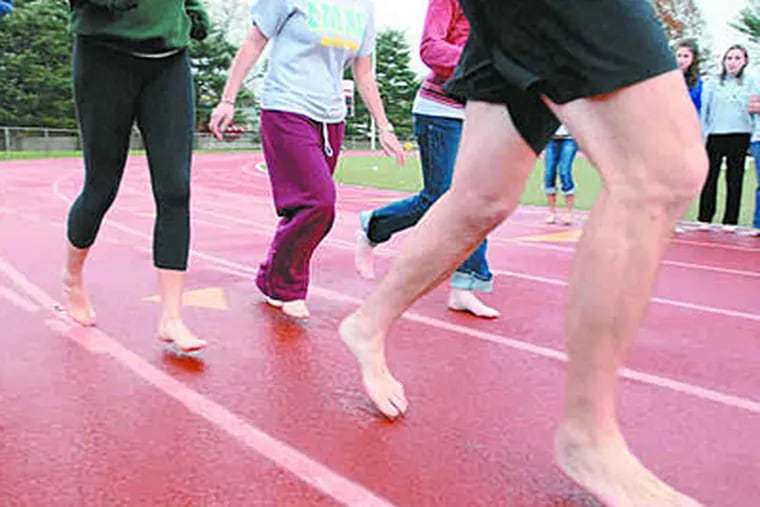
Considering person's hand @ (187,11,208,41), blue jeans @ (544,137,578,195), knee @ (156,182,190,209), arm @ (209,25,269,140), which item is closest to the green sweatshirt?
person's hand @ (187,11,208,41)

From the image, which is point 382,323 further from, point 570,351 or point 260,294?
point 260,294

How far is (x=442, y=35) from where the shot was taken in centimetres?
380

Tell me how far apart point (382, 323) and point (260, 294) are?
2.03 m

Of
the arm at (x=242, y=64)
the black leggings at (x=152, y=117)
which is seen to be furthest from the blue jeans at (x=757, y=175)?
the black leggings at (x=152, y=117)

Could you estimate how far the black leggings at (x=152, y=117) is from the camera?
9.91 feet

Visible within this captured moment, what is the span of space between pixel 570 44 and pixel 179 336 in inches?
77.4

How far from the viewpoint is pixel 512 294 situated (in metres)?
4.61

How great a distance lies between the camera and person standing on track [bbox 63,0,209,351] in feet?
9.64

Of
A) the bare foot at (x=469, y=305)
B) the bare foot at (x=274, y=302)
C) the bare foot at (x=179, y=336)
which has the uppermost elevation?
the bare foot at (x=179, y=336)

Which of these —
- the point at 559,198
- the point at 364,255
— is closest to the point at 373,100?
the point at 364,255

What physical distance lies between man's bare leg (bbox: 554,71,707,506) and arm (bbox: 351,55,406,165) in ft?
7.21

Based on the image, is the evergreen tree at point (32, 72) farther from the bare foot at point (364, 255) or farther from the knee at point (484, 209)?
the knee at point (484, 209)

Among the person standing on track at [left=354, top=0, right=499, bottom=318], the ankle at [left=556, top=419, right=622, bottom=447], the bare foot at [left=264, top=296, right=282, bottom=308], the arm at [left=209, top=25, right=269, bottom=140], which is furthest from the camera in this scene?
the bare foot at [left=264, top=296, right=282, bottom=308]

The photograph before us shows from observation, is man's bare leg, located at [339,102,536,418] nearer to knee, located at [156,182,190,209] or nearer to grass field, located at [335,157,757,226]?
knee, located at [156,182,190,209]
